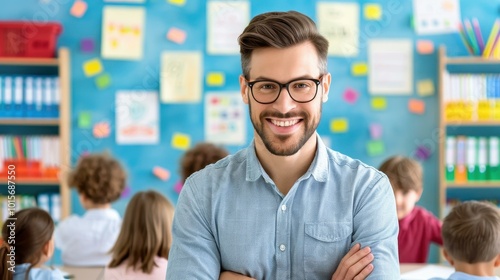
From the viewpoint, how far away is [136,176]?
16.2 ft

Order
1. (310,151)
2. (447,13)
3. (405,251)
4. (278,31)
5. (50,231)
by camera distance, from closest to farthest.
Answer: (278,31) → (310,151) → (50,231) → (405,251) → (447,13)

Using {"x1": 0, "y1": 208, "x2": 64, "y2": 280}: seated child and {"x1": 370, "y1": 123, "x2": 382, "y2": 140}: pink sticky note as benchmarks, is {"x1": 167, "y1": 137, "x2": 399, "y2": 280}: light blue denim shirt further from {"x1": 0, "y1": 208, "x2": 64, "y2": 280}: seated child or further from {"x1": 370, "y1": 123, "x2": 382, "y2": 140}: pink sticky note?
{"x1": 370, "y1": 123, "x2": 382, "y2": 140}: pink sticky note

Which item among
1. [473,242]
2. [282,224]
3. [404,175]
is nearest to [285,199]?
[282,224]

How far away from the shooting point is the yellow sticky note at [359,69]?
4875 mm

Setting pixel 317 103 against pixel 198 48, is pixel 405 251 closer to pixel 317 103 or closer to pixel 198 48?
pixel 317 103

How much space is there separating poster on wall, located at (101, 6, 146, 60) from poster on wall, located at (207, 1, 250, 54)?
48cm

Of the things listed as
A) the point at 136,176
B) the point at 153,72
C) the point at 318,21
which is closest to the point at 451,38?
the point at 318,21

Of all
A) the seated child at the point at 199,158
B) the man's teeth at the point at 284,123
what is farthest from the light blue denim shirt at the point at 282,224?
the seated child at the point at 199,158

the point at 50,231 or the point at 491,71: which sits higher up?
the point at 491,71

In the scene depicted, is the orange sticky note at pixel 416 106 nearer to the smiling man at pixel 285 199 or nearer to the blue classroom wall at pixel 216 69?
the blue classroom wall at pixel 216 69

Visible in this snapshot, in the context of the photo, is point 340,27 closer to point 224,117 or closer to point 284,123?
point 224,117

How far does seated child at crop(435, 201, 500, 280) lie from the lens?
2332 mm

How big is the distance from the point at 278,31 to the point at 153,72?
3.27 meters

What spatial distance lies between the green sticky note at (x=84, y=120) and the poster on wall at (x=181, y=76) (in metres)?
0.53
